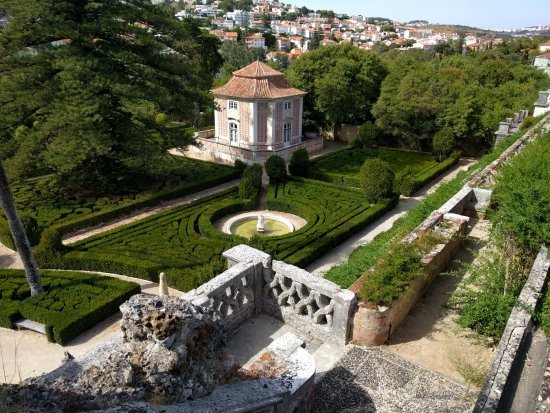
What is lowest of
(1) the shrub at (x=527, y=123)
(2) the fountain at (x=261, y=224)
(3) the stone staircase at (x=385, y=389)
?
(2) the fountain at (x=261, y=224)

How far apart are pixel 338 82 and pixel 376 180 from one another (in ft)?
48.7

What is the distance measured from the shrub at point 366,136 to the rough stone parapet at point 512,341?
23520 mm

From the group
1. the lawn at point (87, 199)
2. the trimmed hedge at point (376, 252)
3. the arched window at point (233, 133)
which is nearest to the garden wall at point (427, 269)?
the trimmed hedge at point (376, 252)

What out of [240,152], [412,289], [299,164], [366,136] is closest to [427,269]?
[412,289]

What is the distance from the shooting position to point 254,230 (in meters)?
17.3

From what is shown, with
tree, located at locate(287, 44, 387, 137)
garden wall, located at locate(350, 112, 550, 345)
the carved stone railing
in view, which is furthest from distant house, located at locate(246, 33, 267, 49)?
the carved stone railing

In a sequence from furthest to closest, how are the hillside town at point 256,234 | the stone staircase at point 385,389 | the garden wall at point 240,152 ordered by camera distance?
1. the garden wall at point 240,152
2. the stone staircase at point 385,389
3. the hillside town at point 256,234

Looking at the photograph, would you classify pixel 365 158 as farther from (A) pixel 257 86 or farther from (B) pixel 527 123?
(B) pixel 527 123

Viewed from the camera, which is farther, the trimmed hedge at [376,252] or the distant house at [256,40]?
the distant house at [256,40]

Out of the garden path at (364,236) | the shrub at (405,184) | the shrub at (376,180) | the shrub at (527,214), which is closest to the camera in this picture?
the shrub at (527,214)

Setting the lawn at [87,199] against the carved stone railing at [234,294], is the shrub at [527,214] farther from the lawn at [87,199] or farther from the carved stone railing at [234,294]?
the lawn at [87,199]

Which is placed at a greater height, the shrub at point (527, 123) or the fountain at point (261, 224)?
the shrub at point (527, 123)

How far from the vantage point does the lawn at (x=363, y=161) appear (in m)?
23.4

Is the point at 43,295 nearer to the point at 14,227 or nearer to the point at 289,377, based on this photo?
the point at 14,227
